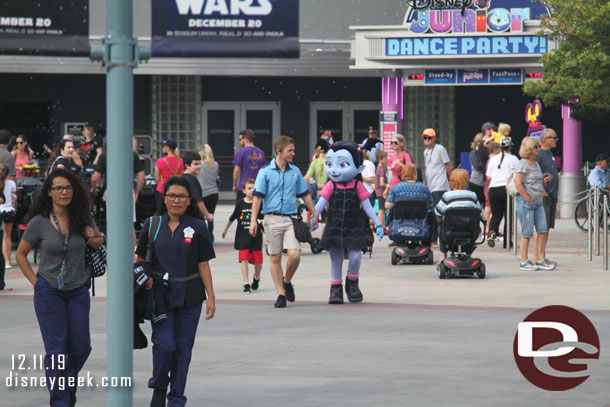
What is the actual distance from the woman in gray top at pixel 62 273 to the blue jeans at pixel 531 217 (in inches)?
358

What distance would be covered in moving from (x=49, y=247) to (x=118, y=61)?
9.98ft

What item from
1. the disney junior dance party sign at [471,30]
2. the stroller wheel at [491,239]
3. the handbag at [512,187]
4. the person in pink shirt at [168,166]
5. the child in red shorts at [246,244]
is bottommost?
the stroller wheel at [491,239]

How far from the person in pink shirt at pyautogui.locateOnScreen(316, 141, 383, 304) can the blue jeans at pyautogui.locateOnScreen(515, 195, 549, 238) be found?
3.42 m

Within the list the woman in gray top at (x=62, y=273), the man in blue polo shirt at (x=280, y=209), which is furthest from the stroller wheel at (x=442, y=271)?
the woman in gray top at (x=62, y=273)

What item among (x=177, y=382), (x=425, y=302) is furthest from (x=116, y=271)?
(x=425, y=302)

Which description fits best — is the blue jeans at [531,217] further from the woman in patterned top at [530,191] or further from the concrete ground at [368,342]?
the concrete ground at [368,342]

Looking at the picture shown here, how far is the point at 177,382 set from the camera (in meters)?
7.04

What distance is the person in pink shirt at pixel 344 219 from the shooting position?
12312 millimetres

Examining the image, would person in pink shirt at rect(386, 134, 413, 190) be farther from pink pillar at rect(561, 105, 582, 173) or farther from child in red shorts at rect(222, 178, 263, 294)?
pink pillar at rect(561, 105, 582, 173)

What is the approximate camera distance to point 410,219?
1627 cm

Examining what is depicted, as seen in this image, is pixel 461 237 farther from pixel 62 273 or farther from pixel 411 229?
pixel 62 273

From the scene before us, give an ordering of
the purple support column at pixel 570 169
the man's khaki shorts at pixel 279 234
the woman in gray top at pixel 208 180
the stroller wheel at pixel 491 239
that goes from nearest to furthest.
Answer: the man's khaki shorts at pixel 279 234 → the woman in gray top at pixel 208 180 → the stroller wheel at pixel 491 239 → the purple support column at pixel 570 169

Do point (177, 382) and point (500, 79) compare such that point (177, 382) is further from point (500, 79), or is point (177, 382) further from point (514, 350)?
point (500, 79)

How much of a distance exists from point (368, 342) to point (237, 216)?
4.30 meters
